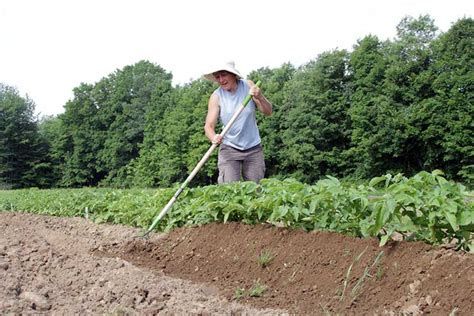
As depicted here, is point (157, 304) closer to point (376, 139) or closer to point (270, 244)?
point (270, 244)

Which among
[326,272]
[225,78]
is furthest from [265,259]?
[225,78]

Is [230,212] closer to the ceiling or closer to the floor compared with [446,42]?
closer to the floor

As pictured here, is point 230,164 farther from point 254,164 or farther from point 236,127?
point 236,127

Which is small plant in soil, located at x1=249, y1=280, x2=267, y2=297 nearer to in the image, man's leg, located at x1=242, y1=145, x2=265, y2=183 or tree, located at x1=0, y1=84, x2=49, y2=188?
man's leg, located at x1=242, y1=145, x2=265, y2=183

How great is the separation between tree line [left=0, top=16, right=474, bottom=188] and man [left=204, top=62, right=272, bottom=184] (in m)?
19.0

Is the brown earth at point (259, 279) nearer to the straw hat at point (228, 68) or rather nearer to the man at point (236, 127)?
the man at point (236, 127)

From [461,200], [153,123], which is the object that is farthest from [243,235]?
[153,123]

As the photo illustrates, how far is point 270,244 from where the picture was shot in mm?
A: 3879

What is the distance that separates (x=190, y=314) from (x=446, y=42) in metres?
26.4

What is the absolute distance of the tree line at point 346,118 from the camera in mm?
24422

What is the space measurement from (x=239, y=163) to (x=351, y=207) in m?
2.31

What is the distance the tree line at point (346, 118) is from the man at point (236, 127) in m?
19.0

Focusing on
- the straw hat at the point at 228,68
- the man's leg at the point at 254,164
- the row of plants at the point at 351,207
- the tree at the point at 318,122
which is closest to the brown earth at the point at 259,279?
the row of plants at the point at 351,207

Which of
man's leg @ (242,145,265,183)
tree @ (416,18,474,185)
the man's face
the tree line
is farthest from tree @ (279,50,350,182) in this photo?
the man's face
